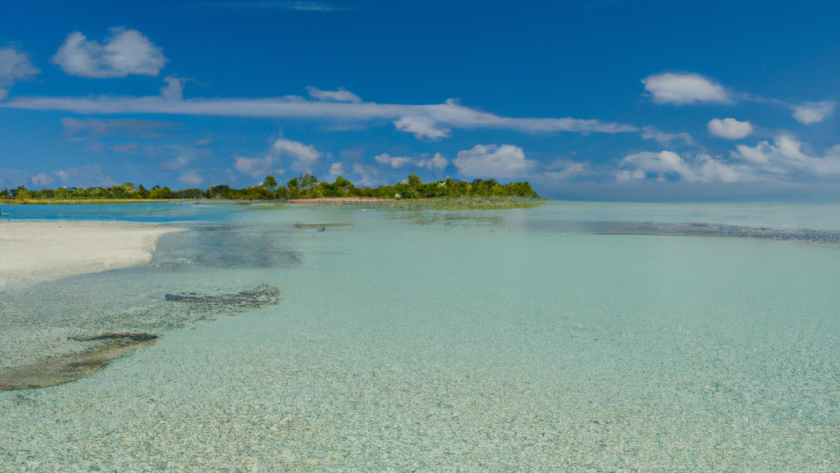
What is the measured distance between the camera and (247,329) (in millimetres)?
5312

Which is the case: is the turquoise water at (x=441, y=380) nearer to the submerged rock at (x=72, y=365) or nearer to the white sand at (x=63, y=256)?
the submerged rock at (x=72, y=365)

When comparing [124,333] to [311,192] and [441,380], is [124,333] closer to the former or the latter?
[441,380]

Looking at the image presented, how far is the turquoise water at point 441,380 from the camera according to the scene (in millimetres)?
2805

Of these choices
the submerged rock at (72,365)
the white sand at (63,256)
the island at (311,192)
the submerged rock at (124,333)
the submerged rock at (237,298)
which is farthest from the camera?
the island at (311,192)

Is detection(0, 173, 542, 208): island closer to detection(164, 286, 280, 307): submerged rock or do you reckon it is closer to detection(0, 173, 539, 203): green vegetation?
detection(0, 173, 539, 203): green vegetation

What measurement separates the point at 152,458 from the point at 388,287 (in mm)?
5271

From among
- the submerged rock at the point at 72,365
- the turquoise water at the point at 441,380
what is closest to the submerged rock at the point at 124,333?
the submerged rock at the point at 72,365

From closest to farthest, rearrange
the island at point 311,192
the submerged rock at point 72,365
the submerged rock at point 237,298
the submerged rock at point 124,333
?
the submerged rock at point 72,365 → the submerged rock at point 124,333 → the submerged rock at point 237,298 → the island at point 311,192

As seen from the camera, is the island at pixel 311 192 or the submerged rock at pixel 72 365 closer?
the submerged rock at pixel 72 365

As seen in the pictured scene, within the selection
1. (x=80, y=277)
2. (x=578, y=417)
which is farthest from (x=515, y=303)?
(x=80, y=277)

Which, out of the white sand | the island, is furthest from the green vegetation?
the white sand

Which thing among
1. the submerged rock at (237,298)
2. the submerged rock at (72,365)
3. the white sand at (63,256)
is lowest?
the submerged rock at (72,365)

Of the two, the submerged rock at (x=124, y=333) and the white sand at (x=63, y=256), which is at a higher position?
the white sand at (x=63, y=256)

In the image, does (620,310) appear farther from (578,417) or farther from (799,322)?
(578,417)
